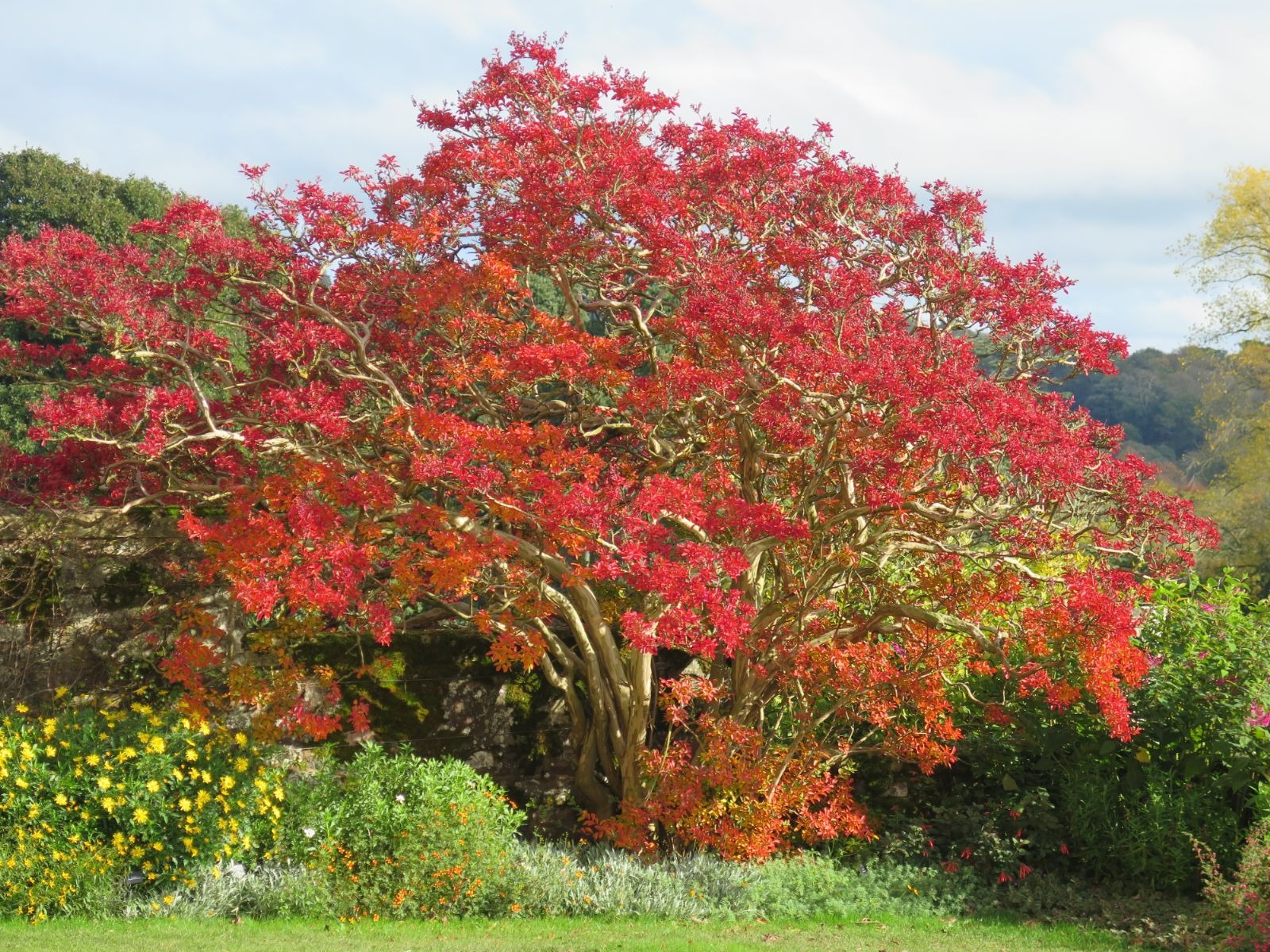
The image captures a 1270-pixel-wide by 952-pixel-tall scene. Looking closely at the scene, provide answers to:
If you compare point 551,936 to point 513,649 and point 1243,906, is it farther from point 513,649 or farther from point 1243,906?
point 1243,906

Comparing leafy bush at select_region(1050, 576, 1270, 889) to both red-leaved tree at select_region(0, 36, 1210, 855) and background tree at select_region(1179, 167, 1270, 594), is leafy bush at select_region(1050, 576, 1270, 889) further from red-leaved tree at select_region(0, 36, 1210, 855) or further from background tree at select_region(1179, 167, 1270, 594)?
background tree at select_region(1179, 167, 1270, 594)

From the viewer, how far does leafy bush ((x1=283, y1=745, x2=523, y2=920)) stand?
22.1 feet

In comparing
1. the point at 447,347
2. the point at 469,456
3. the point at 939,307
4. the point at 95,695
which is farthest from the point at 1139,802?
the point at 95,695

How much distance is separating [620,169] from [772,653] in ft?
11.8

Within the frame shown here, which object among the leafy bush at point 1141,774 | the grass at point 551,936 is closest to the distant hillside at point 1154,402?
the leafy bush at point 1141,774

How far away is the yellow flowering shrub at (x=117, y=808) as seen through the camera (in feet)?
20.9

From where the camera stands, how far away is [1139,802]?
7633 mm

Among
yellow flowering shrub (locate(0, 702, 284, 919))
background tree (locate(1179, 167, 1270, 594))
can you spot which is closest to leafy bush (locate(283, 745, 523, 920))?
yellow flowering shrub (locate(0, 702, 284, 919))

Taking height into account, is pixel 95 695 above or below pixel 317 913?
above

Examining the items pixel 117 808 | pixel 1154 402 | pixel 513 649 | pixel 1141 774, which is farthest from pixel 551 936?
pixel 1154 402

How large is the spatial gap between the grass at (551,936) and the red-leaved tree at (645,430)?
1.08m

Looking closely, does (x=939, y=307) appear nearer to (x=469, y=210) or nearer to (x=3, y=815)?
(x=469, y=210)

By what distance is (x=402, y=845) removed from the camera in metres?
6.82

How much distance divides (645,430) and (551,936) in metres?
3.39
